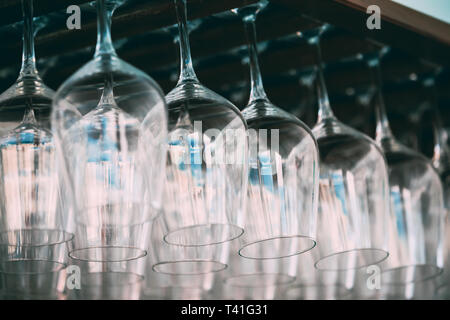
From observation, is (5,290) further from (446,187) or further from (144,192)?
(446,187)

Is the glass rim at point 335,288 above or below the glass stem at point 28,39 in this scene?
below

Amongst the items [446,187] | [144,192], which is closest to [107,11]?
[144,192]

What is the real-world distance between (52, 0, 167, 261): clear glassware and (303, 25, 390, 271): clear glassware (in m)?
0.25

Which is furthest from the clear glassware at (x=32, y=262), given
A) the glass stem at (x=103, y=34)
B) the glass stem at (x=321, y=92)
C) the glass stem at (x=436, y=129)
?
the glass stem at (x=436, y=129)

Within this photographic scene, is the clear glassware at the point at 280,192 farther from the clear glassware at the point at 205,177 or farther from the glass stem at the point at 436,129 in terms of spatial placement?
the glass stem at the point at 436,129

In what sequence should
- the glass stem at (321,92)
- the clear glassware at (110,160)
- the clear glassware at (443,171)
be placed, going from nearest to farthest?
1. the clear glassware at (110,160)
2. the glass stem at (321,92)
3. the clear glassware at (443,171)

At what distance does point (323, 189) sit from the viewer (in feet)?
2.34

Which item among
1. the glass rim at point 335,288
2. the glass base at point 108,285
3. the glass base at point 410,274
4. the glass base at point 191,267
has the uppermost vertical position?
the glass base at point 191,267

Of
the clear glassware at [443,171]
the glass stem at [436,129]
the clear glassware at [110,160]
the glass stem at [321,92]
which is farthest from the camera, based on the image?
the glass stem at [436,129]

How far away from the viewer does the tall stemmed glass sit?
548 mm

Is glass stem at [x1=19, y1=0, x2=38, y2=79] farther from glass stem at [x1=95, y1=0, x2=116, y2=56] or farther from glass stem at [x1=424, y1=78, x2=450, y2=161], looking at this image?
glass stem at [x1=424, y1=78, x2=450, y2=161]

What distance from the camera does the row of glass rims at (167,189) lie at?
1.62 feet

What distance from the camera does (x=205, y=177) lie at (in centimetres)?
56

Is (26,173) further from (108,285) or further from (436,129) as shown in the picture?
(436,129)
